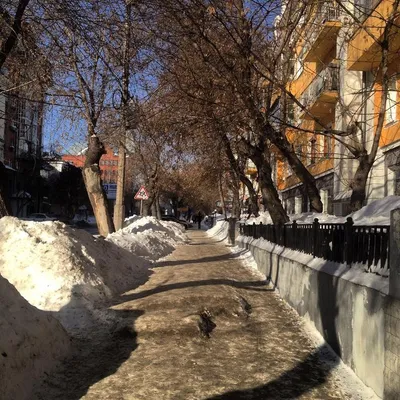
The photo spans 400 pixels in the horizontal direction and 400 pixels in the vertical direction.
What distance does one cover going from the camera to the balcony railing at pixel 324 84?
1891 cm

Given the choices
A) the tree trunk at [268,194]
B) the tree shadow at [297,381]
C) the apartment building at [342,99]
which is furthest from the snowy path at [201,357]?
the tree trunk at [268,194]

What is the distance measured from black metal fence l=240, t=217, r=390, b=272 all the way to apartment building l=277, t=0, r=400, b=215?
9.18ft

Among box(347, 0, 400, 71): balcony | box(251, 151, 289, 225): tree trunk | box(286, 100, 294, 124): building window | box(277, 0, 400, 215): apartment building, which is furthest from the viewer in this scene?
box(286, 100, 294, 124): building window

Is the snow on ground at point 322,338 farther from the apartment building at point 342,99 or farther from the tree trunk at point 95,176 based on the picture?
the tree trunk at point 95,176

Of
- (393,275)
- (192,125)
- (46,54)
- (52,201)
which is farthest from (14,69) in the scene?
(52,201)

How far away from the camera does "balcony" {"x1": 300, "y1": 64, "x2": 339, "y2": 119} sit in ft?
62.5

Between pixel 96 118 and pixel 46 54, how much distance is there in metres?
4.97

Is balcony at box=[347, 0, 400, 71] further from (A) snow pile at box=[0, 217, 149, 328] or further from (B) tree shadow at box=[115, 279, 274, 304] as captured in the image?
(A) snow pile at box=[0, 217, 149, 328]

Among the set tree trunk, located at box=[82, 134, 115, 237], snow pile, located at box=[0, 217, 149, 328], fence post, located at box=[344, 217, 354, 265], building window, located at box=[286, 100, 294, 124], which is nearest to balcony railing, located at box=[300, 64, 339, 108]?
building window, located at box=[286, 100, 294, 124]

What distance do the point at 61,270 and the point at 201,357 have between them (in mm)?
3229

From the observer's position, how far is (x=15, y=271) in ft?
24.7

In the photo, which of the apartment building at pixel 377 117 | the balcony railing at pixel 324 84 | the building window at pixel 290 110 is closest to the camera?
the apartment building at pixel 377 117

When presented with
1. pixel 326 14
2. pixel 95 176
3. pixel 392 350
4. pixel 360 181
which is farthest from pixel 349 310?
pixel 95 176

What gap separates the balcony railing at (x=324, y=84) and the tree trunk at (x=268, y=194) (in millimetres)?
4185
